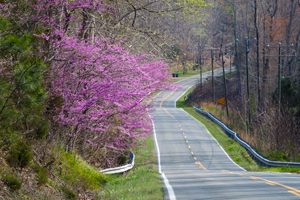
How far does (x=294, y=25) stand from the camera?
74375 millimetres

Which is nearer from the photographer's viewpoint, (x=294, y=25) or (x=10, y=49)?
(x=10, y=49)

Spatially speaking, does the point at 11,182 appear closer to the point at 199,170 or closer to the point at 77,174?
the point at 77,174

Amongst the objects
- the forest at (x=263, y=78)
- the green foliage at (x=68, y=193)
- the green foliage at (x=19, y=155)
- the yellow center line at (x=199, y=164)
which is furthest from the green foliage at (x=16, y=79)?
the forest at (x=263, y=78)

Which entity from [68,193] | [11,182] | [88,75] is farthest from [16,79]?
[88,75]

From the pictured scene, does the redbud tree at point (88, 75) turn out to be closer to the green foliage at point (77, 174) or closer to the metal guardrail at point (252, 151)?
the green foliage at point (77, 174)

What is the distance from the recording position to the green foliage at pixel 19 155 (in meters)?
13.6

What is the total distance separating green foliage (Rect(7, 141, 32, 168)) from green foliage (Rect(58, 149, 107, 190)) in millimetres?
2547

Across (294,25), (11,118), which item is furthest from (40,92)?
(294,25)

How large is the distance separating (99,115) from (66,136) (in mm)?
1166

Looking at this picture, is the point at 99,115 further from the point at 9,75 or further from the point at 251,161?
the point at 251,161

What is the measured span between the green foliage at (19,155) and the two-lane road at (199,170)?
3.30 m

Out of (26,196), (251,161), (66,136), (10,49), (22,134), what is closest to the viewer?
(10,49)

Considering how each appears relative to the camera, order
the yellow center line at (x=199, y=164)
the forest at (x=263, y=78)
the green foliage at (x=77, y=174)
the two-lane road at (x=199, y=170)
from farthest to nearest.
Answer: the forest at (x=263, y=78)
the yellow center line at (x=199, y=164)
the green foliage at (x=77, y=174)
the two-lane road at (x=199, y=170)

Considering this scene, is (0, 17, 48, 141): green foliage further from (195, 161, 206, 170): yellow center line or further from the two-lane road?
(195, 161, 206, 170): yellow center line
